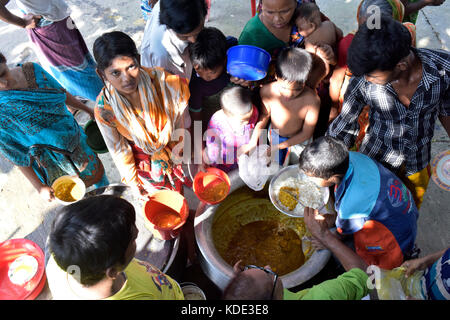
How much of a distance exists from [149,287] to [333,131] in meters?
1.56

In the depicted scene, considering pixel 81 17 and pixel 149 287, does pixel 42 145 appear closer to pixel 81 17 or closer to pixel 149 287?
pixel 149 287

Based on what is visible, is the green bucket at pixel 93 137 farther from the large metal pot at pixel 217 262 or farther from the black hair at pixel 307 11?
the black hair at pixel 307 11

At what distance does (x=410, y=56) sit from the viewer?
5.47ft

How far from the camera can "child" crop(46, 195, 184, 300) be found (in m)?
1.15

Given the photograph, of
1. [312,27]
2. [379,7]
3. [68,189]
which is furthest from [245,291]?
[379,7]

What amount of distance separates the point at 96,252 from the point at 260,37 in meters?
1.79

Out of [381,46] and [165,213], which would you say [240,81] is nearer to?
[381,46]

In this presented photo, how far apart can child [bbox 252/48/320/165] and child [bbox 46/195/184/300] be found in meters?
1.30

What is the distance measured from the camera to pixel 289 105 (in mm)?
2188

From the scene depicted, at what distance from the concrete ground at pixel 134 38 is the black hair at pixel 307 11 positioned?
5.66ft

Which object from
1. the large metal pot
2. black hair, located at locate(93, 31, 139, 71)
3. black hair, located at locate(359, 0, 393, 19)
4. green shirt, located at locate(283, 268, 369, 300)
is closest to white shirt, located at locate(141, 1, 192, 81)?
black hair, located at locate(93, 31, 139, 71)

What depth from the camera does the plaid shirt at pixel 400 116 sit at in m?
1.68

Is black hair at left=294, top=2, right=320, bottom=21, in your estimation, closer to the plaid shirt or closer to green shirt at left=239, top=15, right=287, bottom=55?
green shirt at left=239, top=15, right=287, bottom=55

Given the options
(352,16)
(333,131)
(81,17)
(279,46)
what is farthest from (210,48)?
(81,17)
